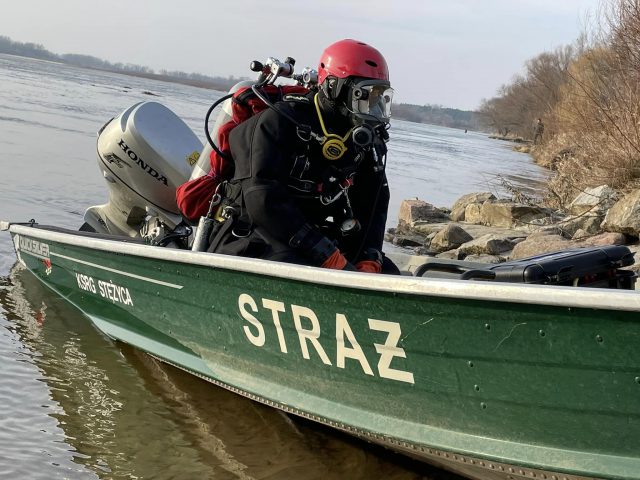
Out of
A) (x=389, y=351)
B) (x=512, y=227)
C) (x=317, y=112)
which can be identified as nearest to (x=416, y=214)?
(x=512, y=227)

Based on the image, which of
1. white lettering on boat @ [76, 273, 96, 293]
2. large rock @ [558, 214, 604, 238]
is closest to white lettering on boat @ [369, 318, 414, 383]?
white lettering on boat @ [76, 273, 96, 293]

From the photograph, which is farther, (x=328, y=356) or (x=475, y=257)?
(x=475, y=257)

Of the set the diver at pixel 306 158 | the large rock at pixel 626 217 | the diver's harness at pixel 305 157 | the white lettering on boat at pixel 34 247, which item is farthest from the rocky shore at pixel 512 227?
the white lettering on boat at pixel 34 247

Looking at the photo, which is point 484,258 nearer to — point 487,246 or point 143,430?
point 487,246

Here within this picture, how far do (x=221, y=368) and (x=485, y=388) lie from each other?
5.51 feet

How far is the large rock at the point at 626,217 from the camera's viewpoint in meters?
8.52

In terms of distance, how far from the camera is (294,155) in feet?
13.1

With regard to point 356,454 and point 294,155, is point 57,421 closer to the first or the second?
point 356,454

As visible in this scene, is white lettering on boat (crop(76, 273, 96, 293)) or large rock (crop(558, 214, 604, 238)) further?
large rock (crop(558, 214, 604, 238))

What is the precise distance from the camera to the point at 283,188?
3.92m

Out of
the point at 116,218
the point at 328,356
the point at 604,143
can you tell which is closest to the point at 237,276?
the point at 328,356

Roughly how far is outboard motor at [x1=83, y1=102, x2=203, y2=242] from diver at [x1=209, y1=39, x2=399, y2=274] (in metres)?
1.79

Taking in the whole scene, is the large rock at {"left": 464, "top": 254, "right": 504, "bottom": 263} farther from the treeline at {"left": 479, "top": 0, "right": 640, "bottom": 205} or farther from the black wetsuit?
the black wetsuit

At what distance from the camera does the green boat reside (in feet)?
9.40
